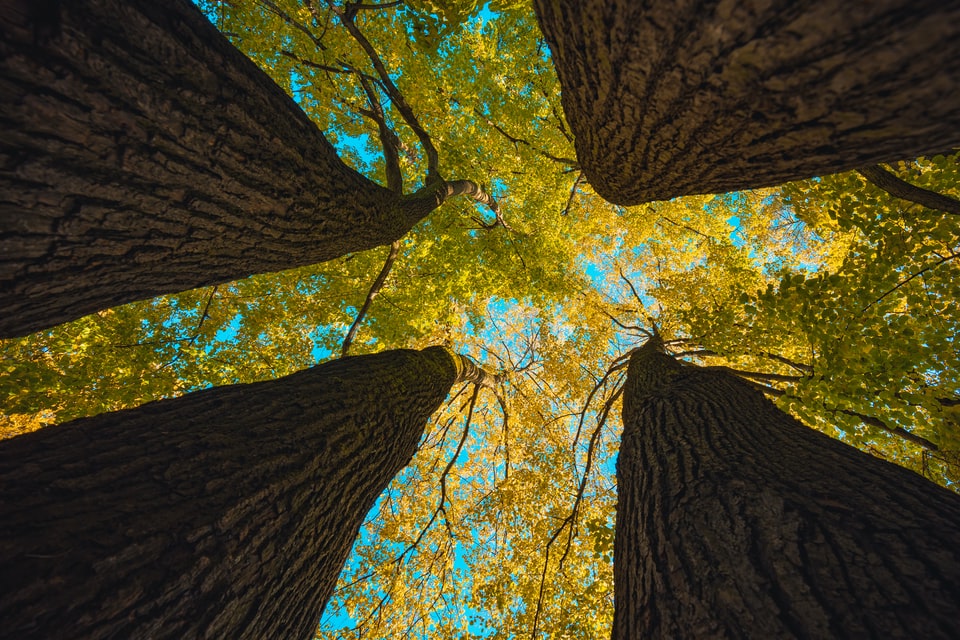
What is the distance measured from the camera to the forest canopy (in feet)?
11.8

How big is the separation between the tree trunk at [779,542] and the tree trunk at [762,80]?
1.46 meters

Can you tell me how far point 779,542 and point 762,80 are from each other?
1809 mm

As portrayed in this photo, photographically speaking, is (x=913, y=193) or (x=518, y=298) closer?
(x=913, y=193)

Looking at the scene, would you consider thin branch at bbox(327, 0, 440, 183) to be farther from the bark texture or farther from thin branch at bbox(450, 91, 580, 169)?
the bark texture

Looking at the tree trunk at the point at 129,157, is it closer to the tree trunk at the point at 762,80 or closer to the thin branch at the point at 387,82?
the tree trunk at the point at 762,80

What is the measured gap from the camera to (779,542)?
1504mm

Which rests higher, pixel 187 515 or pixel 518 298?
pixel 518 298

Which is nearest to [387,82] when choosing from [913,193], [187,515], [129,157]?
[129,157]

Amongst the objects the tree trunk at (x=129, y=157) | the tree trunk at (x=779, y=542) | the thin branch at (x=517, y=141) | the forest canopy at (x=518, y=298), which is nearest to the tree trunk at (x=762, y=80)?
the tree trunk at (x=779, y=542)

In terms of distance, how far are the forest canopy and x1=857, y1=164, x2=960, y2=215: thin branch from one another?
29mm

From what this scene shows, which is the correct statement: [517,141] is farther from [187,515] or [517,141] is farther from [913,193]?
[187,515]

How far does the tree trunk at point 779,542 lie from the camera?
120 cm

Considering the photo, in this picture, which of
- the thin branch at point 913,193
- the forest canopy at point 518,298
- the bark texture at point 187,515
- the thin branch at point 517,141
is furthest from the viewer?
the thin branch at point 517,141

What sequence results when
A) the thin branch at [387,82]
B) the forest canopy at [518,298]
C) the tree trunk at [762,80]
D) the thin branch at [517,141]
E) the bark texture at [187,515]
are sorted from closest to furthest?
the tree trunk at [762,80] → the bark texture at [187,515] → the forest canopy at [518,298] → the thin branch at [387,82] → the thin branch at [517,141]
